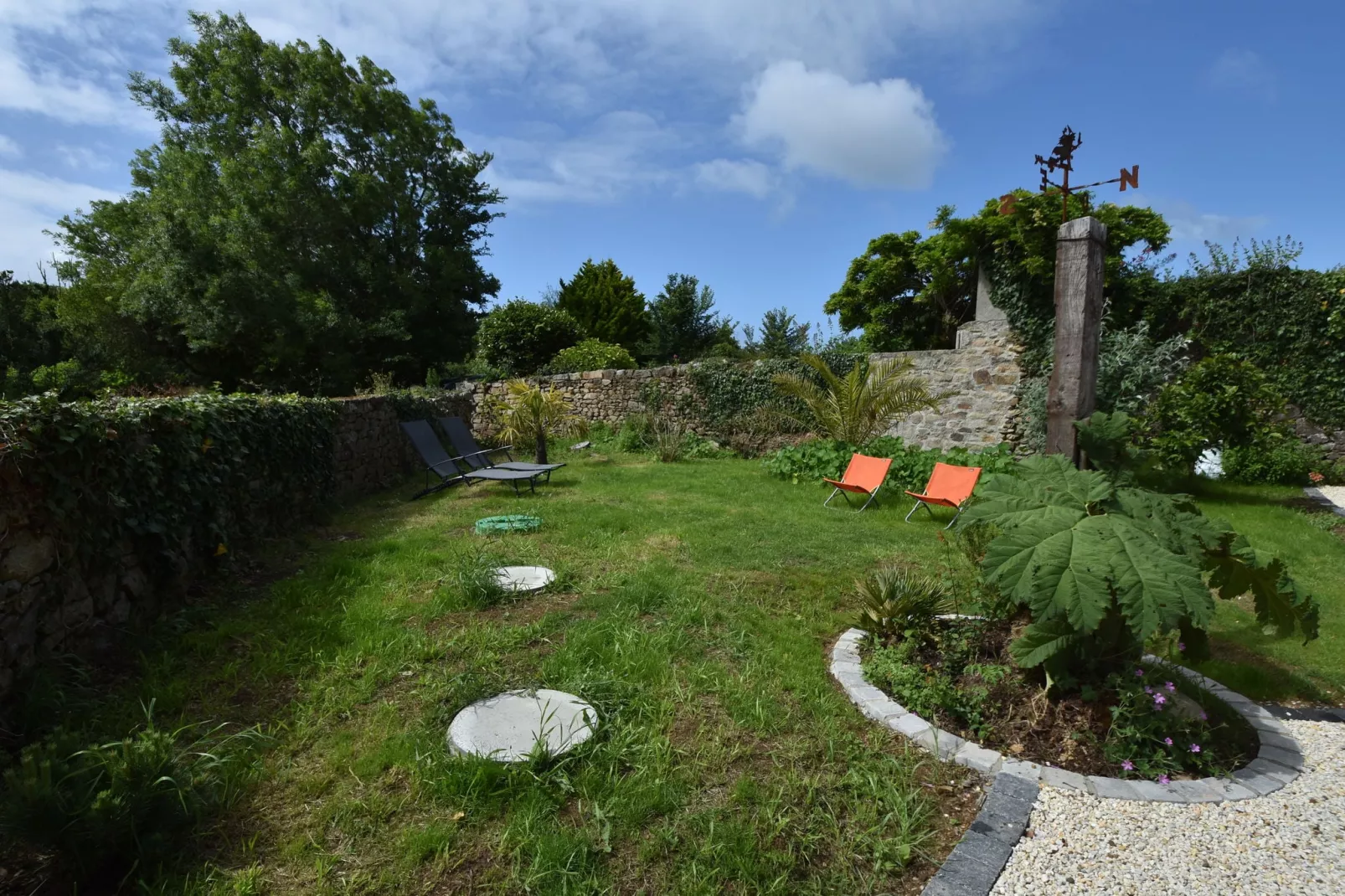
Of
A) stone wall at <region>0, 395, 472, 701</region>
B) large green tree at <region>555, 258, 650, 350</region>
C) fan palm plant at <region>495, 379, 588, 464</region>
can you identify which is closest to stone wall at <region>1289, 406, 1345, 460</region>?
fan palm plant at <region>495, 379, 588, 464</region>

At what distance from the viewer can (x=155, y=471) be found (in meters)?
3.32

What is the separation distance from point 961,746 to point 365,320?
16227 mm

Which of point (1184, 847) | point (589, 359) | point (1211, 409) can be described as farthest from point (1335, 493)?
point (589, 359)

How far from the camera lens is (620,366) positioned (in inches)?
570

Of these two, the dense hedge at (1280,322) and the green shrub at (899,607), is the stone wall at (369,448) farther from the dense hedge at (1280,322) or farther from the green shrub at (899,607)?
the dense hedge at (1280,322)

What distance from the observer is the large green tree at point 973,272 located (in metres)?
8.98

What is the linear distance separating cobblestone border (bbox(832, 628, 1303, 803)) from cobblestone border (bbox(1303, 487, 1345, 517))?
5708 millimetres

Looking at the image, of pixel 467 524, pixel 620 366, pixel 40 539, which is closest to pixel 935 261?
pixel 620 366

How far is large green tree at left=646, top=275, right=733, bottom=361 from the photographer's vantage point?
2016 cm

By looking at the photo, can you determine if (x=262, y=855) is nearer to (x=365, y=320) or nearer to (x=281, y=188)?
(x=365, y=320)

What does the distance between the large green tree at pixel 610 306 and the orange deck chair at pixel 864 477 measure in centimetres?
1472

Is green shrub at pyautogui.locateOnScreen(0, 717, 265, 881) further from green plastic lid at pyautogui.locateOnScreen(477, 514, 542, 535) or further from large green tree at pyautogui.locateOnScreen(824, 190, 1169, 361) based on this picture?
large green tree at pyautogui.locateOnScreen(824, 190, 1169, 361)

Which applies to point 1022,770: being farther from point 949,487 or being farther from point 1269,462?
point 1269,462

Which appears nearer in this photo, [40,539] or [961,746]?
[961,746]
